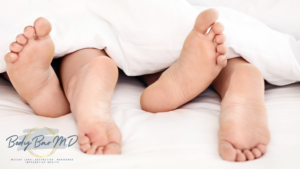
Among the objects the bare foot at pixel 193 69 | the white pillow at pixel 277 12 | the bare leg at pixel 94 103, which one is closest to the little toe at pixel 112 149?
the bare leg at pixel 94 103

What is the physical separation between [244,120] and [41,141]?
45 cm

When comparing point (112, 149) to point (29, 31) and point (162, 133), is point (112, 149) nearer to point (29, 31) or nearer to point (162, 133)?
point (162, 133)

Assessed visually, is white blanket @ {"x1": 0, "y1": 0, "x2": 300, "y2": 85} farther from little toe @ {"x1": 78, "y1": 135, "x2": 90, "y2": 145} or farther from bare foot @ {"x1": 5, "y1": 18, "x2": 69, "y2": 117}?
little toe @ {"x1": 78, "y1": 135, "x2": 90, "y2": 145}

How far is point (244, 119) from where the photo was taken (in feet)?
1.91

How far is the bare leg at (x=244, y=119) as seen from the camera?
0.53 meters

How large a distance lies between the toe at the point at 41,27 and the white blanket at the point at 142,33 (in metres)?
0.15

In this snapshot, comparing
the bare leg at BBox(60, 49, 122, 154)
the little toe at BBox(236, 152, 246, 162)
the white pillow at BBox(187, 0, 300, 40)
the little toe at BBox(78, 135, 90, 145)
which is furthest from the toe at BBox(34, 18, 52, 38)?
the white pillow at BBox(187, 0, 300, 40)

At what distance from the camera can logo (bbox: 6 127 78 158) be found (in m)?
0.53

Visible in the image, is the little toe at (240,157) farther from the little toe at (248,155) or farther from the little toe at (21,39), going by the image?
the little toe at (21,39)

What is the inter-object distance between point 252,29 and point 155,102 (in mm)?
385

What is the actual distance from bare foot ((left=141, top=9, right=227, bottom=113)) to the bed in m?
0.04

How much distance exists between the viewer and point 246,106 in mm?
608

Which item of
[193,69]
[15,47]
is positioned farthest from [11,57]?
[193,69]

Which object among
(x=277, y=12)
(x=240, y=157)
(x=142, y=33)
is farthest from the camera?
(x=277, y=12)
